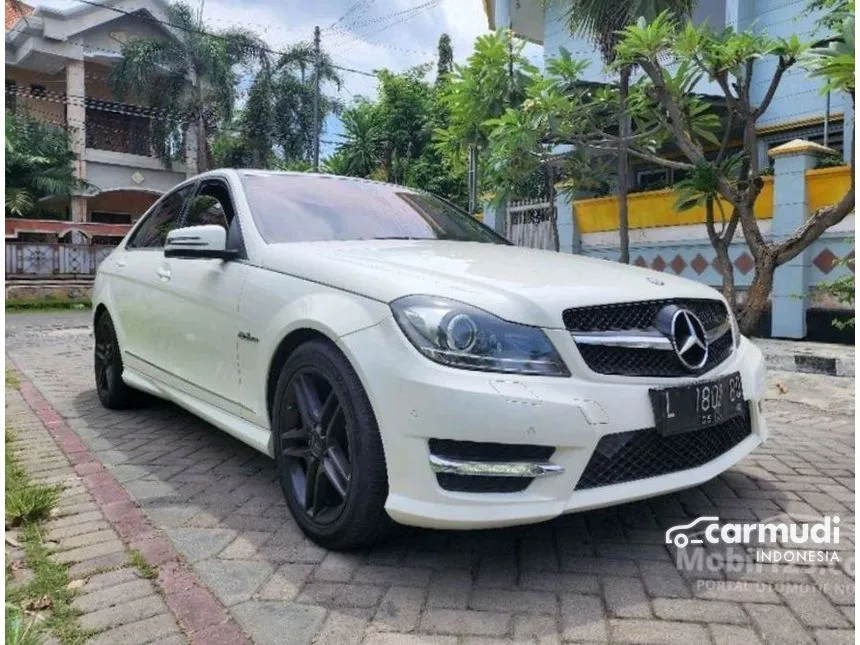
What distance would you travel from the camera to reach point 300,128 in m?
26.2

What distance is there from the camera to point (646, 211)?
33.5 feet

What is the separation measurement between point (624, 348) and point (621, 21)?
8.06 metres

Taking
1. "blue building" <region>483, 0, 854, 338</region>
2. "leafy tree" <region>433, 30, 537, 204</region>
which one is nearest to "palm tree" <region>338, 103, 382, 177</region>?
"blue building" <region>483, 0, 854, 338</region>

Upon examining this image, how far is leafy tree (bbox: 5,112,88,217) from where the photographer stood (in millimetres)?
19422

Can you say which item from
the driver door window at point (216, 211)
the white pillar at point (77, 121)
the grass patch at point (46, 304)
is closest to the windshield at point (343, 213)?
the driver door window at point (216, 211)

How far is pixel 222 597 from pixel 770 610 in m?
1.70

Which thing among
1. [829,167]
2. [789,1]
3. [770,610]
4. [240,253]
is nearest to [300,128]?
[789,1]

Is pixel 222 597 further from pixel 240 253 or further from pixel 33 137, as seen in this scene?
pixel 33 137

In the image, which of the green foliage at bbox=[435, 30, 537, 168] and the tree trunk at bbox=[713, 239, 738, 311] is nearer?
the tree trunk at bbox=[713, 239, 738, 311]

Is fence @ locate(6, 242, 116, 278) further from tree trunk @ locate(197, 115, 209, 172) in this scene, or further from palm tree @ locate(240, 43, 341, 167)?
palm tree @ locate(240, 43, 341, 167)

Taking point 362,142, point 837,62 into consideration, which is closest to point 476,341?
point 837,62

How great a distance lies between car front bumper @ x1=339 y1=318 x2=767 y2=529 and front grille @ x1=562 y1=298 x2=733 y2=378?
0.16 feet

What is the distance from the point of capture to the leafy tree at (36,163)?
1942 centimetres

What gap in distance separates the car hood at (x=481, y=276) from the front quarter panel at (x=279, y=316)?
0.15 ft
